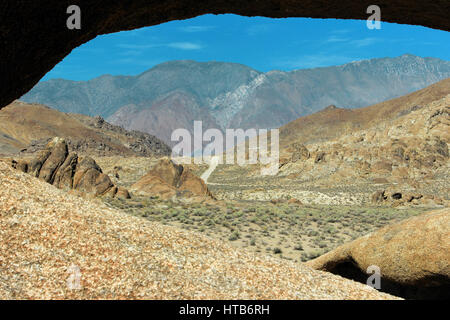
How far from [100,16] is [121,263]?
4.12m

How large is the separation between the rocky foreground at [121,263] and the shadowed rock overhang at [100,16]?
8.99 feet

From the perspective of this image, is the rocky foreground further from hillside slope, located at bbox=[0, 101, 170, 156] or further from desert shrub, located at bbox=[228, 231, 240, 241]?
hillside slope, located at bbox=[0, 101, 170, 156]

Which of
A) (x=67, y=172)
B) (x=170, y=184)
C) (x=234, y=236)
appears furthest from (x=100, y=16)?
(x=170, y=184)

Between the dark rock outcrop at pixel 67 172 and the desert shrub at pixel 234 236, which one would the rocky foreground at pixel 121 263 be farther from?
the dark rock outcrop at pixel 67 172

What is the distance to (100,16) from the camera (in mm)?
6094

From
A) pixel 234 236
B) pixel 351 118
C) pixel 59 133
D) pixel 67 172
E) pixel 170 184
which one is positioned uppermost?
pixel 351 118

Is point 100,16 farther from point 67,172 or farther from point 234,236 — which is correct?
point 67,172

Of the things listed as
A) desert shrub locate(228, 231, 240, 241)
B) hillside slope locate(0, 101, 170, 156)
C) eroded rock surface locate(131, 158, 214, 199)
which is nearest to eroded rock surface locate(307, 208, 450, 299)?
desert shrub locate(228, 231, 240, 241)

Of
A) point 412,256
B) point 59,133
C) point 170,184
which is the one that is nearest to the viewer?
point 412,256

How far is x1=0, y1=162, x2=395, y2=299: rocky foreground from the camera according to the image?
6.14 meters

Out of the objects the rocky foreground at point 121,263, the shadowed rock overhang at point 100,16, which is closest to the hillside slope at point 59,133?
the rocky foreground at point 121,263
